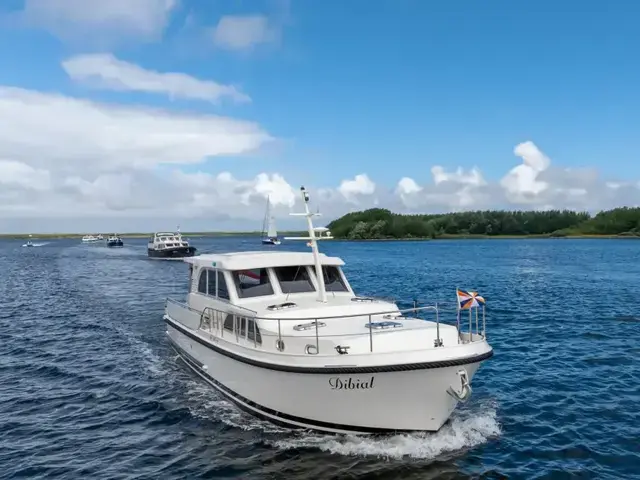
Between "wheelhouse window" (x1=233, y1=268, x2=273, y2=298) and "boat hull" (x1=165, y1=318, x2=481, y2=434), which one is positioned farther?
"wheelhouse window" (x1=233, y1=268, x2=273, y2=298)

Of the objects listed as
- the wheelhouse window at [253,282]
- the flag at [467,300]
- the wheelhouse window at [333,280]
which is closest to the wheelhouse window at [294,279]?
the wheelhouse window at [253,282]

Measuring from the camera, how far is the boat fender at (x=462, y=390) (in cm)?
1043

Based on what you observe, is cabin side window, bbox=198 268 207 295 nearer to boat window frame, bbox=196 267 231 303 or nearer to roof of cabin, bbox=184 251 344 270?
boat window frame, bbox=196 267 231 303

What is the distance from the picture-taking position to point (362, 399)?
10.6 m

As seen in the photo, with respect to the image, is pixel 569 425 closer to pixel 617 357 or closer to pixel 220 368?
pixel 617 357

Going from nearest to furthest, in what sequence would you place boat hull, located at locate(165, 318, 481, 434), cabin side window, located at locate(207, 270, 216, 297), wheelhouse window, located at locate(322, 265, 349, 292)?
1. boat hull, located at locate(165, 318, 481, 434)
2. wheelhouse window, located at locate(322, 265, 349, 292)
3. cabin side window, located at locate(207, 270, 216, 297)

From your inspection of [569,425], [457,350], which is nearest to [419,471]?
[457,350]

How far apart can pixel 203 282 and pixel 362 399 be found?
8151mm

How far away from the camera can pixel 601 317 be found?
26.1 metres

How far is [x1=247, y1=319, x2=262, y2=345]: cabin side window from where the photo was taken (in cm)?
1261

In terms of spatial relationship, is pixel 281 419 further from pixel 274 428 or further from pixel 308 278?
pixel 308 278

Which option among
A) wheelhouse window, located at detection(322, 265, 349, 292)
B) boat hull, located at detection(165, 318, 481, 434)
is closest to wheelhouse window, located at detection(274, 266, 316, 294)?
wheelhouse window, located at detection(322, 265, 349, 292)

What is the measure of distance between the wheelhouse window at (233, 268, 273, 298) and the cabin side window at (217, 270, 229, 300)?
0.44m

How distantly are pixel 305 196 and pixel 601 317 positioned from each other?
61.8ft
